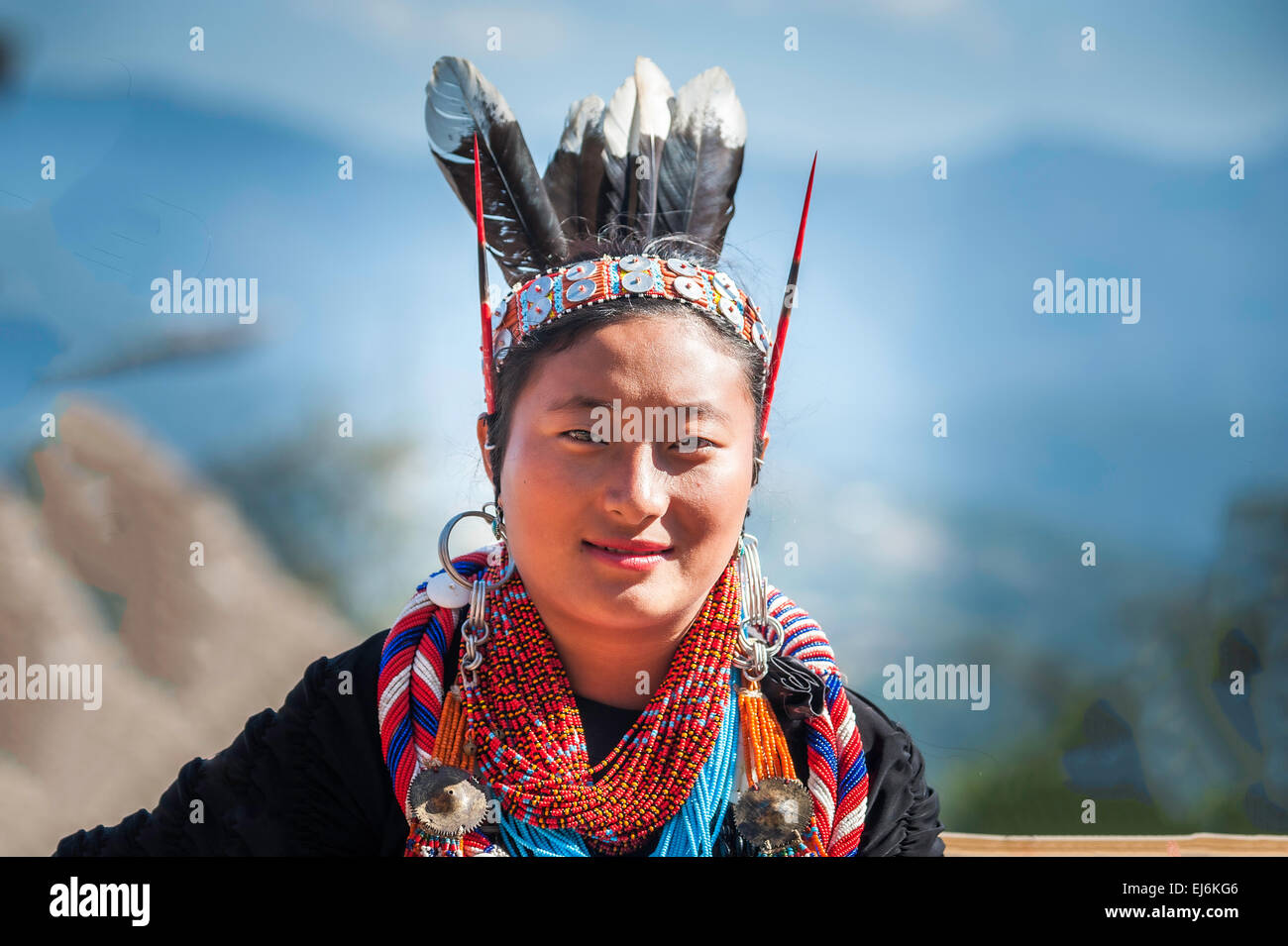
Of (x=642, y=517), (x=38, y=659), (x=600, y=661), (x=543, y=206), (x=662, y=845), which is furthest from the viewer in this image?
(x=38, y=659)

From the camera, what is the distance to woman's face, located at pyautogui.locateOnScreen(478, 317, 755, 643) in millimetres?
1566

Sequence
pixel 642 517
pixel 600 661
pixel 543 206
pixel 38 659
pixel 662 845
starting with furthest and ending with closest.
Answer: pixel 38 659
pixel 543 206
pixel 600 661
pixel 662 845
pixel 642 517

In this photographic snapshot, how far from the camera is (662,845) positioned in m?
1.66

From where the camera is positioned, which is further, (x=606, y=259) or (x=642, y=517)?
(x=606, y=259)

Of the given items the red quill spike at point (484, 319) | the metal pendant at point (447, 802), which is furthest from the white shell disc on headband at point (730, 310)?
the metal pendant at point (447, 802)

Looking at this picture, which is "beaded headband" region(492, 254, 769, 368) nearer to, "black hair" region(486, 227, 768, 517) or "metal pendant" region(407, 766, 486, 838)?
"black hair" region(486, 227, 768, 517)

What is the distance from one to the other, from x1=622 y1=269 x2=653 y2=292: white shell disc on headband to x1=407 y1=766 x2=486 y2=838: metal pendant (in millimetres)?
934

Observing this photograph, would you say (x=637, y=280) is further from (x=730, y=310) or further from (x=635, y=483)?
(x=635, y=483)

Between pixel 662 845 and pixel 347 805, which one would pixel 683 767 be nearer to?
pixel 662 845

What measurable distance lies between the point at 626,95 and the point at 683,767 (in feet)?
5.00

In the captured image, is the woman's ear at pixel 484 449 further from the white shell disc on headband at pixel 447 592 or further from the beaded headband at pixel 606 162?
the beaded headband at pixel 606 162

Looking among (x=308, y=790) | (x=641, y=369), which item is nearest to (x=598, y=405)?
(x=641, y=369)
